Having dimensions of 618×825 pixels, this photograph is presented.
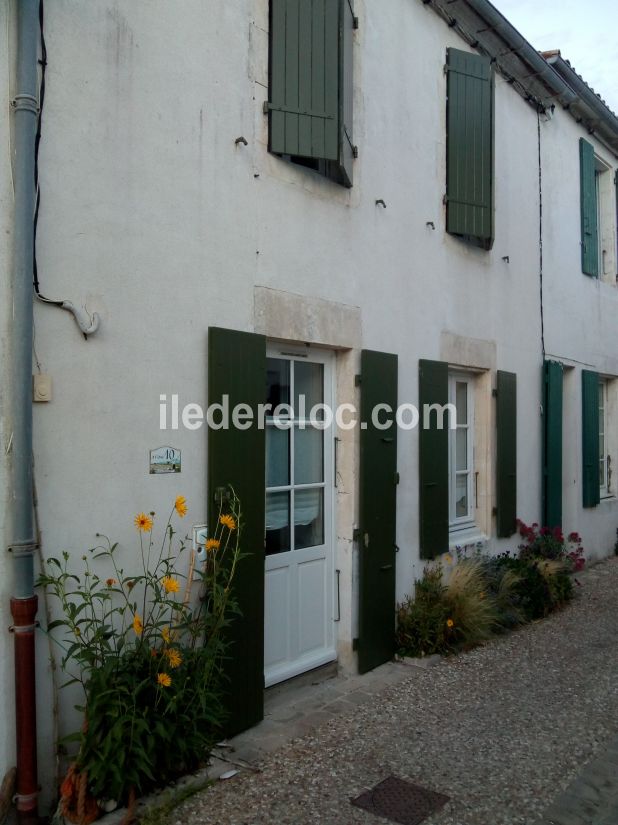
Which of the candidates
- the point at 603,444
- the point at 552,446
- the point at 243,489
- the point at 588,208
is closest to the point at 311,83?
the point at 243,489

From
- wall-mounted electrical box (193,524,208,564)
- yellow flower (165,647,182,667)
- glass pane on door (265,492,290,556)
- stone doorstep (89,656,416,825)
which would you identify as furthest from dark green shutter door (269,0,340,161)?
stone doorstep (89,656,416,825)

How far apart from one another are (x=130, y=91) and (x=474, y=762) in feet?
12.4

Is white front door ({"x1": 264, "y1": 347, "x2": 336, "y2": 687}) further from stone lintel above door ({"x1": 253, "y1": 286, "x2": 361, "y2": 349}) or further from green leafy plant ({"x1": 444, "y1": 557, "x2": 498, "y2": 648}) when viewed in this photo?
green leafy plant ({"x1": 444, "y1": 557, "x2": 498, "y2": 648})

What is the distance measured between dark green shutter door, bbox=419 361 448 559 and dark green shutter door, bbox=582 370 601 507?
352 centimetres

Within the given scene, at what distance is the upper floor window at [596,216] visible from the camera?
8969 millimetres

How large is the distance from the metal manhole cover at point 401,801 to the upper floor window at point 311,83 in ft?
11.5

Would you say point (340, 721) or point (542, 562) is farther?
point (542, 562)

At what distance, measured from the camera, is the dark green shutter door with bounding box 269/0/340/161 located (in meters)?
4.41

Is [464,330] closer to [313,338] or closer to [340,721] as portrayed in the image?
[313,338]

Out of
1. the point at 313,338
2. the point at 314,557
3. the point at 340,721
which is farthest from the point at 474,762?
the point at 313,338

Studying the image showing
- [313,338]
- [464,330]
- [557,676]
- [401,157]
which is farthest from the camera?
[464,330]

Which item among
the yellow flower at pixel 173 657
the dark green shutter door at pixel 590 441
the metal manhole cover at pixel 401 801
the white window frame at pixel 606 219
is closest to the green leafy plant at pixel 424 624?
the metal manhole cover at pixel 401 801

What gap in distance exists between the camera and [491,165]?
22.0 feet

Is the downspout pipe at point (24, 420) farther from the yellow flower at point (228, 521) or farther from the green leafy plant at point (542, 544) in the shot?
the green leafy plant at point (542, 544)
